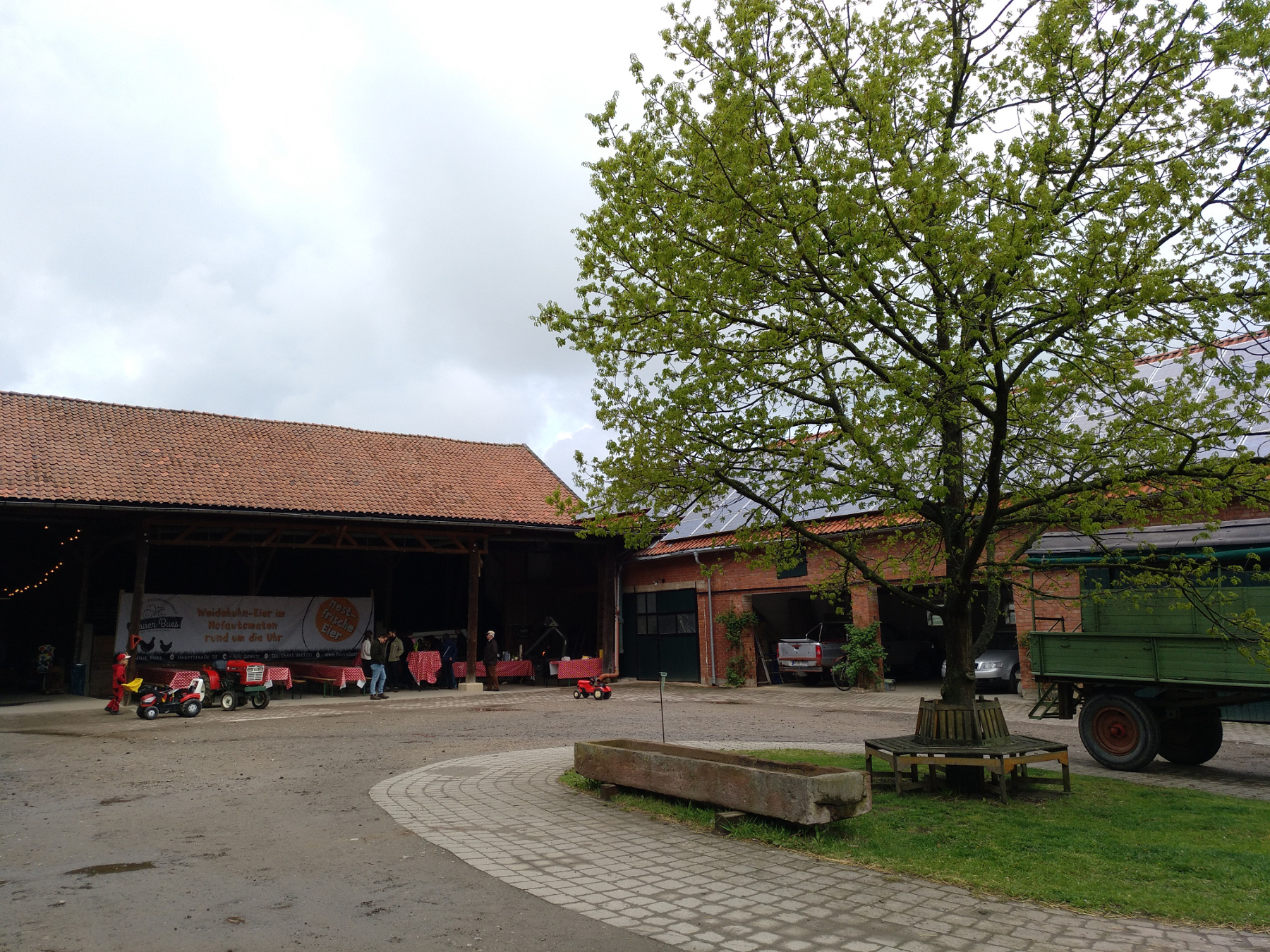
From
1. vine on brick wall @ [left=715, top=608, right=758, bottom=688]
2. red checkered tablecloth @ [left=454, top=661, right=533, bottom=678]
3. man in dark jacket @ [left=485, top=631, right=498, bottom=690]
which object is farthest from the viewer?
vine on brick wall @ [left=715, top=608, right=758, bottom=688]

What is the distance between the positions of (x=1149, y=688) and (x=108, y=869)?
973cm

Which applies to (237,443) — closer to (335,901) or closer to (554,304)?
(554,304)

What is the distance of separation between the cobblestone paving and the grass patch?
21 centimetres

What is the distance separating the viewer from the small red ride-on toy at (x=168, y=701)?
47.4 ft

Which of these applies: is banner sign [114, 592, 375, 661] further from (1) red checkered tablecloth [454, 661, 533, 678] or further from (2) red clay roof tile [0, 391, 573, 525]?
(2) red clay roof tile [0, 391, 573, 525]

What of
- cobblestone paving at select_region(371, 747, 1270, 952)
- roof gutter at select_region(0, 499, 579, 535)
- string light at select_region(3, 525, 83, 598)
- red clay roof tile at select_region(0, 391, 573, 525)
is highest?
red clay roof tile at select_region(0, 391, 573, 525)

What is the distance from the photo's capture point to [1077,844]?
5.89 m

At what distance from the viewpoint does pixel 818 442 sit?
765cm

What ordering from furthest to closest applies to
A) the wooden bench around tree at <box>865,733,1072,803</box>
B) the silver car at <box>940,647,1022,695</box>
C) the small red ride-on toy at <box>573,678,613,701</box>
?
the small red ride-on toy at <box>573,678,613,701</box> → the silver car at <box>940,647,1022,695</box> → the wooden bench around tree at <box>865,733,1072,803</box>

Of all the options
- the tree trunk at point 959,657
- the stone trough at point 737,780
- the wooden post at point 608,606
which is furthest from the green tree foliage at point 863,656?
the stone trough at point 737,780

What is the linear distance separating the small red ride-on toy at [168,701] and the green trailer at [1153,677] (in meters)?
13.4

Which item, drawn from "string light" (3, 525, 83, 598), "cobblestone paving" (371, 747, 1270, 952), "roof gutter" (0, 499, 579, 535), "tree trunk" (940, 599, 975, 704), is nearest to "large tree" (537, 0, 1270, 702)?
"tree trunk" (940, 599, 975, 704)

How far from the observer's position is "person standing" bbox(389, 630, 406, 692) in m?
20.8

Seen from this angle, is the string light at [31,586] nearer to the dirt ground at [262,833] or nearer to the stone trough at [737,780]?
the dirt ground at [262,833]
